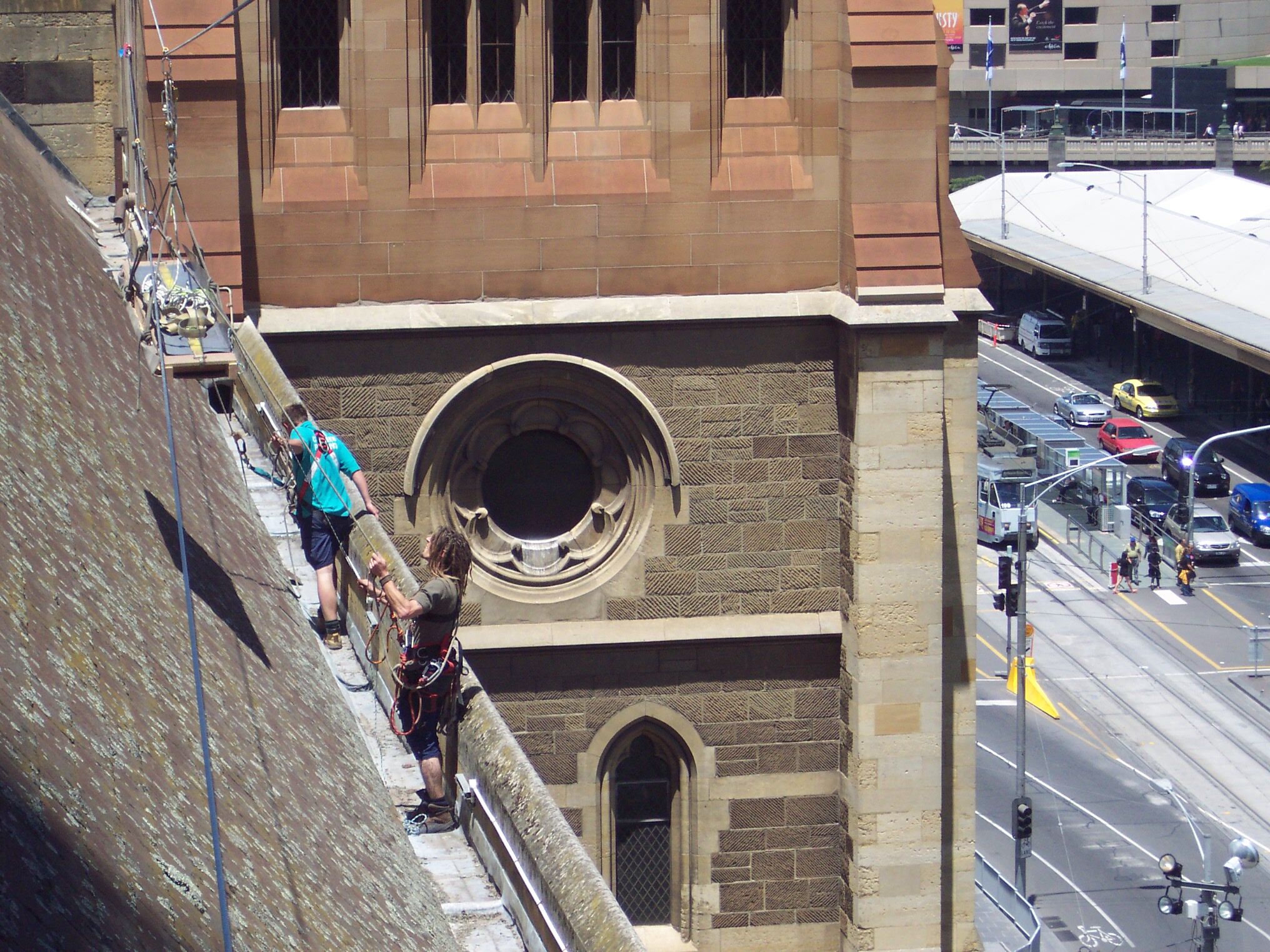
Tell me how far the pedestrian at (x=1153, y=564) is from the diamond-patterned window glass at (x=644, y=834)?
44.7m

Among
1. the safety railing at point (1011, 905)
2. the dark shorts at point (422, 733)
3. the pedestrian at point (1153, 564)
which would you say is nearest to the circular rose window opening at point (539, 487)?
the safety railing at point (1011, 905)

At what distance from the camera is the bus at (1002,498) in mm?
66375

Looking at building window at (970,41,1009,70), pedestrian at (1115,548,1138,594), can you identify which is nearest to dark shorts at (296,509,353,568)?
pedestrian at (1115,548,1138,594)

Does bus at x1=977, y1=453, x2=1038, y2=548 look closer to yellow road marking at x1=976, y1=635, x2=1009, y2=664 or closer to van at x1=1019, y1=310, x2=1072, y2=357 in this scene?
yellow road marking at x1=976, y1=635, x2=1009, y2=664

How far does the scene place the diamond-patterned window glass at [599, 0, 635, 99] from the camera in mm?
19281

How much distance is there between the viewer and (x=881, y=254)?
18938 millimetres

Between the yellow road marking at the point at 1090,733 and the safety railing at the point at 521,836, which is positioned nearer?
the safety railing at the point at 521,836

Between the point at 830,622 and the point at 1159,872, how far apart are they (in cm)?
2505

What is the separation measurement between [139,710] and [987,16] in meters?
141

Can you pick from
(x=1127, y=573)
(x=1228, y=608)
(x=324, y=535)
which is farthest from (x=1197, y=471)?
(x=324, y=535)

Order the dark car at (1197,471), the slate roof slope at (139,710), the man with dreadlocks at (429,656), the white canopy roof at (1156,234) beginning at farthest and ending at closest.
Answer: the white canopy roof at (1156,234), the dark car at (1197,471), the man with dreadlocks at (429,656), the slate roof slope at (139,710)

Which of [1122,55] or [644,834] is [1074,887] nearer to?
[644,834]

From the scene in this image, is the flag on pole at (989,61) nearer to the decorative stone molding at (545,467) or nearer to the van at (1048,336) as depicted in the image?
the van at (1048,336)

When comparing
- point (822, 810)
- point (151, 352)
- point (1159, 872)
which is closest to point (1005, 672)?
point (1159, 872)
